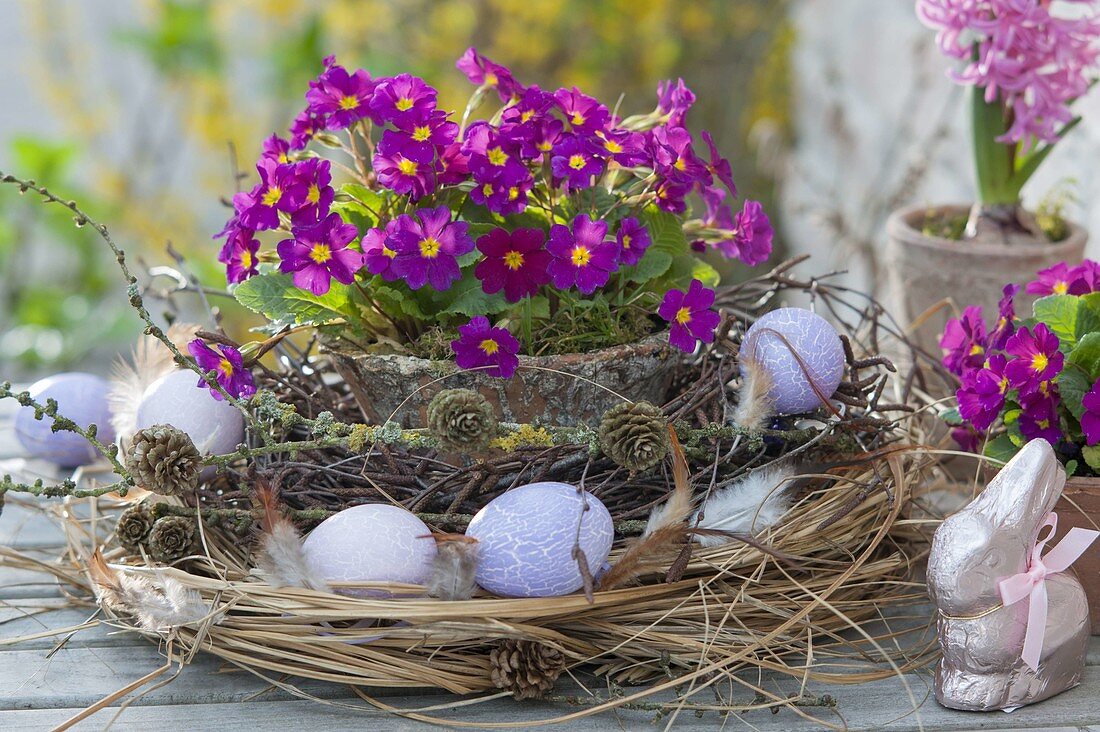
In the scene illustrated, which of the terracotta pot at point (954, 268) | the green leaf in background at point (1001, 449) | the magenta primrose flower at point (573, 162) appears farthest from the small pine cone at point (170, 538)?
the terracotta pot at point (954, 268)

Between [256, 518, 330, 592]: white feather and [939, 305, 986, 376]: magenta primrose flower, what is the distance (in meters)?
0.79

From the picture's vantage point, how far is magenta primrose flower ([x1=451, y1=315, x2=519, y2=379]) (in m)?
1.14

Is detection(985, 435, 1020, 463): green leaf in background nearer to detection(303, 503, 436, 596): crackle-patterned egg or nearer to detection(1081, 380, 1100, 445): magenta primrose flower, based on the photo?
detection(1081, 380, 1100, 445): magenta primrose flower

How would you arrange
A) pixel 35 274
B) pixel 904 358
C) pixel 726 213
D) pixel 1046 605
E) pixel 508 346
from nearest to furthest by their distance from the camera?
pixel 1046 605
pixel 508 346
pixel 726 213
pixel 904 358
pixel 35 274

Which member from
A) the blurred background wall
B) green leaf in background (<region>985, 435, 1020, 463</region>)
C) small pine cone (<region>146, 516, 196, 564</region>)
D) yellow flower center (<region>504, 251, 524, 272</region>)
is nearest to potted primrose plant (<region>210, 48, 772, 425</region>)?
yellow flower center (<region>504, 251, 524, 272</region>)

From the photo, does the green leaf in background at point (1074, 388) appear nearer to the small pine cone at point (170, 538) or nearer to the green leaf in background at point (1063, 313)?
the green leaf in background at point (1063, 313)

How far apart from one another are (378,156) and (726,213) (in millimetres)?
495

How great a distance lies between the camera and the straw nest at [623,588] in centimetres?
106

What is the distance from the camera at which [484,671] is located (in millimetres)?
1069

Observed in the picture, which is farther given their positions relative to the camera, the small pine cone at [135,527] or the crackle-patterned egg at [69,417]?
the crackle-patterned egg at [69,417]

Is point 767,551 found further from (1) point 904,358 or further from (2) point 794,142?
(2) point 794,142

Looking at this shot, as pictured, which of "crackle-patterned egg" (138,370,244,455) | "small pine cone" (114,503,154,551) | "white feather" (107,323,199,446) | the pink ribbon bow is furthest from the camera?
"white feather" (107,323,199,446)

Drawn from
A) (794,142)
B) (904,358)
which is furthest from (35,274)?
(904,358)

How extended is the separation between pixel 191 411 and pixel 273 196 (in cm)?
33
